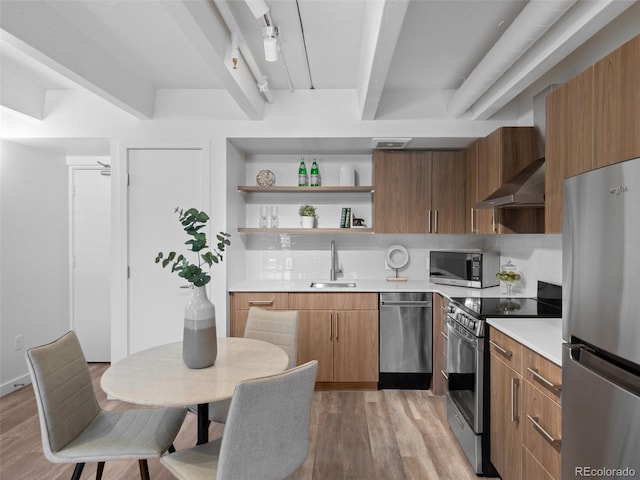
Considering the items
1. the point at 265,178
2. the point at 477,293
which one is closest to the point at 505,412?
the point at 477,293

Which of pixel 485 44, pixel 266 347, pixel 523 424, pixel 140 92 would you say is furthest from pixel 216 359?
pixel 485 44

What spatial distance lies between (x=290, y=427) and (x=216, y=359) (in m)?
0.68

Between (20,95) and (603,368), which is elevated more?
(20,95)

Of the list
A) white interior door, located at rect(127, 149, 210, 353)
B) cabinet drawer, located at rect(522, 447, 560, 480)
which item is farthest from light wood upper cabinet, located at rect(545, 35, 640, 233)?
white interior door, located at rect(127, 149, 210, 353)

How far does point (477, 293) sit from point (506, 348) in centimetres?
121

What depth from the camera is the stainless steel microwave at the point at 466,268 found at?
3250 millimetres

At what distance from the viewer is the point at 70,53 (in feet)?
7.37

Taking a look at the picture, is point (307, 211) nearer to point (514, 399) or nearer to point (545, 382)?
point (514, 399)

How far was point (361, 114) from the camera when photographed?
3039 millimetres

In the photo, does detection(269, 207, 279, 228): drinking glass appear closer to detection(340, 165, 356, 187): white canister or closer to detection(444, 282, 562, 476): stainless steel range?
detection(340, 165, 356, 187): white canister

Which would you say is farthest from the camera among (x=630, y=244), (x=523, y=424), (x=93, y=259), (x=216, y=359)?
(x=93, y=259)

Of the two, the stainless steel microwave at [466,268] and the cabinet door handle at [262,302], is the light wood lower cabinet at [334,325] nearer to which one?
the cabinet door handle at [262,302]

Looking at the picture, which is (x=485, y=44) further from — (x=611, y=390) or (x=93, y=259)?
(x=93, y=259)

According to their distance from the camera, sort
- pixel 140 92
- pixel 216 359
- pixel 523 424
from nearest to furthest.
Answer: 1. pixel 523 424
2. pixel 216 359
3. pixel 140 92
